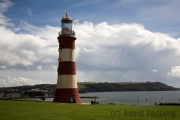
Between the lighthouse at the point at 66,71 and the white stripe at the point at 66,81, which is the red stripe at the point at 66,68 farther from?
the white stripe at the point at 66,81

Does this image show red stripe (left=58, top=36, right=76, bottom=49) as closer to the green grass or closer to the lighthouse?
the lighthouse

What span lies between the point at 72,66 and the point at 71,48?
94.1 inches

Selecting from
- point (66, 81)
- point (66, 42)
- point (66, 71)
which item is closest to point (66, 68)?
point (66, 71)

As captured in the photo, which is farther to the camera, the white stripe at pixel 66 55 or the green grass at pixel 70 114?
the white stripe at pixel 66 55

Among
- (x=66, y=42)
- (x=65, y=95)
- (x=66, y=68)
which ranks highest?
(x=66, y=42)

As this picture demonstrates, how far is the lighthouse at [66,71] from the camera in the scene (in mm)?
28391

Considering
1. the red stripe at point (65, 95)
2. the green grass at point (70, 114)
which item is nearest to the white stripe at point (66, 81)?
the red stripe at point (65, 95)

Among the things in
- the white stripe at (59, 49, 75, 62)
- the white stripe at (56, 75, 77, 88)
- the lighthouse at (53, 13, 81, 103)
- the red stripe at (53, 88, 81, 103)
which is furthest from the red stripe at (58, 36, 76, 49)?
the red stripe at (53, 88, 81, 103)

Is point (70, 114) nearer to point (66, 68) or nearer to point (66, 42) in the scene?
point (66, 68)

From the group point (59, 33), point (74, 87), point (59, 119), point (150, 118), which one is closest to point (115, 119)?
point (150, 118)

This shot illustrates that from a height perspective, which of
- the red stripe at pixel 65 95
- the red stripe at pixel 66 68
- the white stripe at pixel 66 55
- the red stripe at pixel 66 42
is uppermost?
the red stripe at pixel 66 42

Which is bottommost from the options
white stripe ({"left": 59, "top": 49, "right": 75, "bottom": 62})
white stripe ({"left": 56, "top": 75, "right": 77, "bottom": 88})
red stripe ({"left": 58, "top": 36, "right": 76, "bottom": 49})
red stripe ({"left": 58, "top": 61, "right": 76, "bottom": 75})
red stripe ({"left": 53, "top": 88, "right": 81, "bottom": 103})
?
red stripe ({"left": 53, "top": 88, "right": 81, "bottom": 103})

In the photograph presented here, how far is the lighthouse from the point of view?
93.1 ft

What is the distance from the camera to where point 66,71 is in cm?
2852
